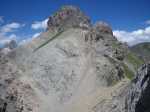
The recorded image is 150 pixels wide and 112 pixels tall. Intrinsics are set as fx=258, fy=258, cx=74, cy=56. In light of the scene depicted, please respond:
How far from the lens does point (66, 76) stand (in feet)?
242

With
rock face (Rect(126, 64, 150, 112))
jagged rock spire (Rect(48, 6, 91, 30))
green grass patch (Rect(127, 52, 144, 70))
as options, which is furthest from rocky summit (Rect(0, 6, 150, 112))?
green grass patch (Rect(127, 52, 144, 70))

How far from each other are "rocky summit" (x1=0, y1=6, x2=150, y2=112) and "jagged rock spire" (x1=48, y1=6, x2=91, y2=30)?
20.8 m

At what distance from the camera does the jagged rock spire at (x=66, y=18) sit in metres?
116

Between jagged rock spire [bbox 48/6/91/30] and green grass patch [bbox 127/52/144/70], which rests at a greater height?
jagged rock spire [bbox 48/6/91/30]

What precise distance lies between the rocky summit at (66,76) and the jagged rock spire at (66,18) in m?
20.8

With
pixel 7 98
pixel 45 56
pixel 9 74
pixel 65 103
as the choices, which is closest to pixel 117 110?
pixel 65 103

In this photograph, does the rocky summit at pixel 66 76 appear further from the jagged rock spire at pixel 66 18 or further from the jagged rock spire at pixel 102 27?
the jagged rock spire at pixel 66 18

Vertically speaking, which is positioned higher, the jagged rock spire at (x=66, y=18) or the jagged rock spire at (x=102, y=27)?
the jagged rock spire at (x=66, y=18)

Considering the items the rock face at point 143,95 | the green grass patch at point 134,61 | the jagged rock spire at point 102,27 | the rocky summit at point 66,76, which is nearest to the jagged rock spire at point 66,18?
the jagged rock spire at point 102,27

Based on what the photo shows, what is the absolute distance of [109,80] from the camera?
69875mm

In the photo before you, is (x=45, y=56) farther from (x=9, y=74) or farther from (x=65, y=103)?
(x=65, y=103)

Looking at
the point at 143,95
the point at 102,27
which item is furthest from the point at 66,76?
the point at 143,95

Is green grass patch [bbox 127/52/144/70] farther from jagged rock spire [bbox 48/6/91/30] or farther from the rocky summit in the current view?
the rocky summit

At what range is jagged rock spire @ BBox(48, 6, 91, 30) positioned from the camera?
116 meters
